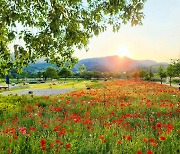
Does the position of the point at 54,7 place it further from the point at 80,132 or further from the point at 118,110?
the point at 118,110

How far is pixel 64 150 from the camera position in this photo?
6340mm

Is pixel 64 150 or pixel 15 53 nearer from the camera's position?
pixel 64 150

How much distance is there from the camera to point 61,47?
33.9ft

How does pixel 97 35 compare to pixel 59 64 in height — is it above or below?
above

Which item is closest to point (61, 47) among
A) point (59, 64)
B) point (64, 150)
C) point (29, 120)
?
point (59, 64)

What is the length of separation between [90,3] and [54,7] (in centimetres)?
112

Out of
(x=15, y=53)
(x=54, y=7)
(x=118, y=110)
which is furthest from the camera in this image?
(x=118, y=110)

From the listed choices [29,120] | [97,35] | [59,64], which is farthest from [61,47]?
[29,120]

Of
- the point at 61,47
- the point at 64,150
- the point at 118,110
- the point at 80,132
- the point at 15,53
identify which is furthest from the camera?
the point at 118,110

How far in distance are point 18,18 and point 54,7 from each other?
1.34 meters

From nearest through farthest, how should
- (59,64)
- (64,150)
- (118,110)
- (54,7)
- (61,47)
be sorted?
(64,150) < (54,7) < (61,47) < (59,64) < (118,110)

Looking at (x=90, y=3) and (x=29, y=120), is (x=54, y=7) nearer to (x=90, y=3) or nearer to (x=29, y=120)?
(x=90, y=3)

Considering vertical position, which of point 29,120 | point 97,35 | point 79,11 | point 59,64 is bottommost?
point 29,120

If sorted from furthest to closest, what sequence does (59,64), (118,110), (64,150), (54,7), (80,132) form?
(118,110) < (59,64) < (54,7) < (80,132) < (64,150)
